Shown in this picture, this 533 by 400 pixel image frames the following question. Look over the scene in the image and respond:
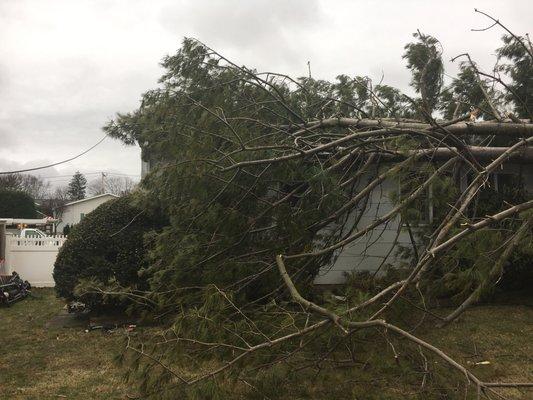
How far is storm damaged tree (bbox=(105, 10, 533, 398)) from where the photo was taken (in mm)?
4316

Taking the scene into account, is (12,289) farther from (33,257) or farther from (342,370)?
(342,370)

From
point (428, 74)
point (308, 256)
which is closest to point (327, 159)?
point (308, 256)

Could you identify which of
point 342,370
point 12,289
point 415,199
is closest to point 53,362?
point 342,370

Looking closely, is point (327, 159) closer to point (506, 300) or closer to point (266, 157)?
point (266, 157)

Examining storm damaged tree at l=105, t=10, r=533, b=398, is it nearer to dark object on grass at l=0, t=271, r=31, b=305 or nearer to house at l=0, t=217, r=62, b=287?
dark object on grass at l=0, t=271, r=31, b=305

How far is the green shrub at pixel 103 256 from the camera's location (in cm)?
812

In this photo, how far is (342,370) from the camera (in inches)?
206

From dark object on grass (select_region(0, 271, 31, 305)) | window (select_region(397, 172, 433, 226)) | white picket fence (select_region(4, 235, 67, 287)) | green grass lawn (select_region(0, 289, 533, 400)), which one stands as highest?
window (select_region(397, 172, 433, 226))

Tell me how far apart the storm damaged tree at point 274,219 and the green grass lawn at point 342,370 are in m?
0.17

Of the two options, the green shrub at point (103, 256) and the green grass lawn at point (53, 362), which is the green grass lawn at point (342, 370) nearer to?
the green grass lawn at point (53, 362)

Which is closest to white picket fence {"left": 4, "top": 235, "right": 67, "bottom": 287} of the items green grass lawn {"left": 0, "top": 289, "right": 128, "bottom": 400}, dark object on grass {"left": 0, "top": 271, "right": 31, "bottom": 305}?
dark object on grass {"left": 0, "top": 271, "right": 31, "bottom": 305}

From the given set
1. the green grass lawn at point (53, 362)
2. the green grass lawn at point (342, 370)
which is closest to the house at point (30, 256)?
the green grass lawn at point (53, 362)

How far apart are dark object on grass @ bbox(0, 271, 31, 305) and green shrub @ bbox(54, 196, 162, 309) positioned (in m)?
2.51

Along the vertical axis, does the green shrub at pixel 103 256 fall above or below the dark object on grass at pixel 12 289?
above
